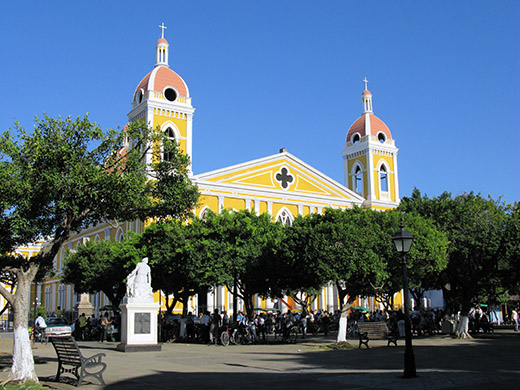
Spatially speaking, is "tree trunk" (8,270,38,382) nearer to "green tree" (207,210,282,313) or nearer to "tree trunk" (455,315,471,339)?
"green tree" (207,210,282,313)

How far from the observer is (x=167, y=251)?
34594 millimetres

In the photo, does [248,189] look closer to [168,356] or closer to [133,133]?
[168,356]

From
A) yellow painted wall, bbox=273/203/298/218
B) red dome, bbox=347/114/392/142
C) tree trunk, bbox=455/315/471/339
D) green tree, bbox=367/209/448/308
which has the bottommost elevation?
tree trunk, bbox=455/315/471/339

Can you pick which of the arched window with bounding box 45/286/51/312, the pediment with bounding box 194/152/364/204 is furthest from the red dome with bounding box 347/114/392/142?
the arched window with bounding box 45/286/51/312

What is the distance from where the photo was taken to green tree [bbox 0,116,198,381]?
1329 cm

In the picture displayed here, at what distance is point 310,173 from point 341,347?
35038mm

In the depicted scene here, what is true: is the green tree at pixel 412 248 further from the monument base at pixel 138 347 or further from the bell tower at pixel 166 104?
the bell tower at pixel 166 104

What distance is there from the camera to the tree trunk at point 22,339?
41.0ft

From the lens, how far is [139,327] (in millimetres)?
21734

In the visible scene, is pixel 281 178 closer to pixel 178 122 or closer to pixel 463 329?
pixel 178 122

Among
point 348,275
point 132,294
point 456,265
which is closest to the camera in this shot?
point 132,294

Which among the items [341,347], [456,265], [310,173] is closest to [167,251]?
[341,347]

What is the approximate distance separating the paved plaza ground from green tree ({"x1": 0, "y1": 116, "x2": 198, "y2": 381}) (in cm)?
258

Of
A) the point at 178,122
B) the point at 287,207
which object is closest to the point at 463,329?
the point at 287,207
